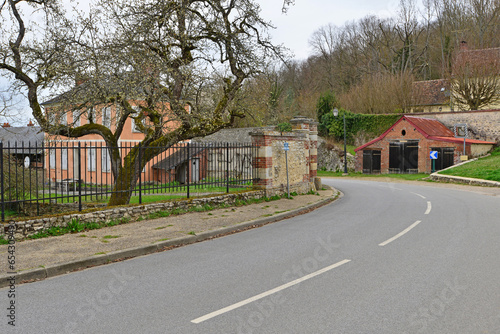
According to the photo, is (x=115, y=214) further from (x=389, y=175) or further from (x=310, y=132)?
(x=389, y=175)

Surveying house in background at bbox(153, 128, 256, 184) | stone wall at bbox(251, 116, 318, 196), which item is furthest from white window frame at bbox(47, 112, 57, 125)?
stone wall at bbox(251, 116, 318, 196)

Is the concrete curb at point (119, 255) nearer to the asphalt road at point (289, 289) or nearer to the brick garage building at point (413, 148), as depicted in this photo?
the asphalt road at point (289, 289)

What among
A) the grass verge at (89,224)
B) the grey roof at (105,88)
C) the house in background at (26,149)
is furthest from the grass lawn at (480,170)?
the house in background at (26,149)

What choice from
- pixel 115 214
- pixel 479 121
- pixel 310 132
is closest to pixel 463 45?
pixel 479 121

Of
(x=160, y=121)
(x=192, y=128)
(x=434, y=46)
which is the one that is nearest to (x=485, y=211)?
(x=192, y=128)

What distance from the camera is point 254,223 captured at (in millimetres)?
11258

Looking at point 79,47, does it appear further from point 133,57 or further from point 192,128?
point 192,128

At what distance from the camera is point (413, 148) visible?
34312mm

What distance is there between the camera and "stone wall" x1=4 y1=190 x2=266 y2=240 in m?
8.90

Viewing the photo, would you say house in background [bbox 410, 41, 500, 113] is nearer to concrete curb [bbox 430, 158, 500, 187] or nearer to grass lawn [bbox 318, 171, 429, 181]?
grass lawn [bbox 318, 171, 429, 181]

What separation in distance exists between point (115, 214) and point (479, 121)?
3610cm

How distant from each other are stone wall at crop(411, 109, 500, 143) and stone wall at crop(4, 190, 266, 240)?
99.9ft

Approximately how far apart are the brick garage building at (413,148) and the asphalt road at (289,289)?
80.8 ft

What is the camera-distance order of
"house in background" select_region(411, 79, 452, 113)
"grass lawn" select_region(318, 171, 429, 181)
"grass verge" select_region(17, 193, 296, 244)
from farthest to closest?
"house in background" select_region(411, 79, 452, 113), "grass lawn" select_region(318, 171, 429, 181), "grass verge" select_region(17, 193, 296, 244)
